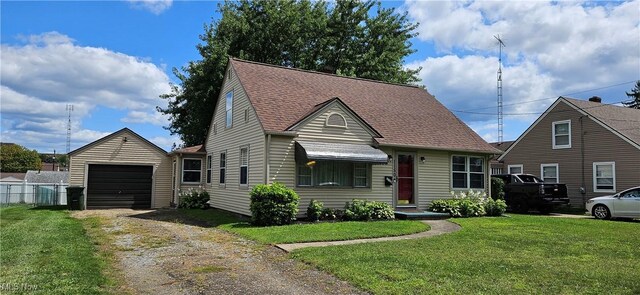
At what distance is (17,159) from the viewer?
89.3 metres

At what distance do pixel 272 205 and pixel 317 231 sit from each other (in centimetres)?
204

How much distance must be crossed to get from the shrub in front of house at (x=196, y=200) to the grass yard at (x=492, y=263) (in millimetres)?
11624

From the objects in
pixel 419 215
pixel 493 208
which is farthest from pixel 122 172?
pixel 493 208

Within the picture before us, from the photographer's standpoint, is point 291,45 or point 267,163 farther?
point 291,45

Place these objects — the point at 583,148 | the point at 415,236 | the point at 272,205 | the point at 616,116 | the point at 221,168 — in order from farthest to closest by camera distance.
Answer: the point at 616,116 < the point at 583,148 < the point at 221,168 < the point at 272,205 < the point at 415,236

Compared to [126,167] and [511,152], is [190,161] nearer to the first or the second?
[126,167]

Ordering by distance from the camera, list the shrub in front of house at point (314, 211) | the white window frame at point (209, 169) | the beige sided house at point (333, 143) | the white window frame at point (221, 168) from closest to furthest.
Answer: the shrub in front of house at point (314, 211), the beige sided house at point (333, 143), the white window frame at point (221, 168), the white window frame at point (209, 169)

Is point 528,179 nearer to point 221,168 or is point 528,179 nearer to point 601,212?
point 601,212

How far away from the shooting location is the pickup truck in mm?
19531

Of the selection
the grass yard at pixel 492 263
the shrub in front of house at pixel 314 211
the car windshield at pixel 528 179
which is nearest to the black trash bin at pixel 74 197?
the shrub in front of house at pixel 314 211

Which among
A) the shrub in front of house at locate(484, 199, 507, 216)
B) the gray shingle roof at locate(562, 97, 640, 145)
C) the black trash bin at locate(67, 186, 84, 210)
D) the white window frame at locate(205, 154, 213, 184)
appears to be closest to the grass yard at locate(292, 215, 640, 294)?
the shrub in front of house at locate(484, 199, 507, 216)

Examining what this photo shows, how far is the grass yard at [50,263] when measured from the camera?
5.84 meters

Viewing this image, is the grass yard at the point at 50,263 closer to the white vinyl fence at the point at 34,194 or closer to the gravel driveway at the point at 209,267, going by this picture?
the gravel driveway at the point at 209,267

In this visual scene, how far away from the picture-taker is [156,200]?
2180 cm
